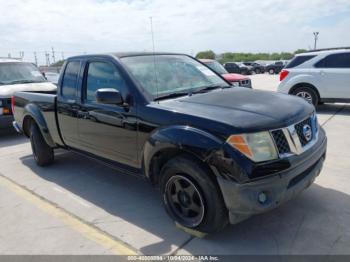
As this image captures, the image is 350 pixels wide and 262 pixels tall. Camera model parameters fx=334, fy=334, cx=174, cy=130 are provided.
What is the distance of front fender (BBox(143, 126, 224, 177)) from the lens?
9.39ft

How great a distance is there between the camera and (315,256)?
9.36 ft

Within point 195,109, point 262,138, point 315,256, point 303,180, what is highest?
point 195,109

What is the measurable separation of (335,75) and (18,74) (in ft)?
28.3

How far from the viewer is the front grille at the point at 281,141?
2.89 meters

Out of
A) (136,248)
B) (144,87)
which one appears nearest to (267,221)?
(136,248)

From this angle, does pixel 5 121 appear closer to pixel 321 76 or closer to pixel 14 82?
pixel 14 82

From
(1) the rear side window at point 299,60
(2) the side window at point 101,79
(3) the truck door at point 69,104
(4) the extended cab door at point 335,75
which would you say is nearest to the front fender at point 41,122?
(3) the truck door at point 69,104

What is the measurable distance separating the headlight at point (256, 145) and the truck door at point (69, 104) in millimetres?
2514

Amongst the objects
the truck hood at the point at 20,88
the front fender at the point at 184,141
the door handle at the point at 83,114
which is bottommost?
the front fender at the point at 184,141

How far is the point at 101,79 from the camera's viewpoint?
13.6ft

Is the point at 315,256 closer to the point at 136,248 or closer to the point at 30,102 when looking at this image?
the point at 136,248

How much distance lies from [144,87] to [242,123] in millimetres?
1284

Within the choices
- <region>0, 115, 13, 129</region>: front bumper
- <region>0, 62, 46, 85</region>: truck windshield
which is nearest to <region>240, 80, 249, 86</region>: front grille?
<region>0, 62, 46, 85</region>: truck windshield

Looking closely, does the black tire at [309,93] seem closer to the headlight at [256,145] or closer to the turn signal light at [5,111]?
the headlight at [256,145]
